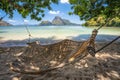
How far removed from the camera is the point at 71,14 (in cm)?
1207

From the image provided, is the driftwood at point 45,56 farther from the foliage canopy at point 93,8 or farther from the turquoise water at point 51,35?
the turquoise water at point 51,35

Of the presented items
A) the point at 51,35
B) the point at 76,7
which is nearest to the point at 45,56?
the point at 76,7

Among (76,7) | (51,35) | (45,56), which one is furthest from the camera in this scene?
(51,35)

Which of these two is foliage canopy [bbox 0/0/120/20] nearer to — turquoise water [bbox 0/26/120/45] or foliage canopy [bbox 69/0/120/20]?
foliage canopy [bbox 69/0/120/20]

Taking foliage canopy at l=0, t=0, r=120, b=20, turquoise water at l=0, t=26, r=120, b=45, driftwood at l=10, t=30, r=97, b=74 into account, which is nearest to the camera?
driftwood at l=10, t=30, r=97, b=74

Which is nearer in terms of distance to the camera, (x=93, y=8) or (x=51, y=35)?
(x=93, y=8)

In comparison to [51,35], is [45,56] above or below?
above

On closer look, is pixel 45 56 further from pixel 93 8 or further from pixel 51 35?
pixel 51 35

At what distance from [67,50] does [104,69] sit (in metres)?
2.03

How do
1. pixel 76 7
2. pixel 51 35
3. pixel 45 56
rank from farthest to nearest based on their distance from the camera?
pixel 51 35 < pixel 76 7 < pixel 45 56

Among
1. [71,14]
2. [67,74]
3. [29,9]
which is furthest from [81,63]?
[71,14]

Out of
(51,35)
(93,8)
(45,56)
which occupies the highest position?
(93,8)

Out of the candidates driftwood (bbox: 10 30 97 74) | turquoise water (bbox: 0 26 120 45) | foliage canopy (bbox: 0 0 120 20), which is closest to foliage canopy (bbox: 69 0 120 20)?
foliage canopy (bbox: 0 0 120 20)

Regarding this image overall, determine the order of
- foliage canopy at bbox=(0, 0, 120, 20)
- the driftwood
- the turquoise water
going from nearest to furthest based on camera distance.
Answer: the driftwood → foliage canopy at bbox=(0, 0, 120, 20) → the turquoise water
